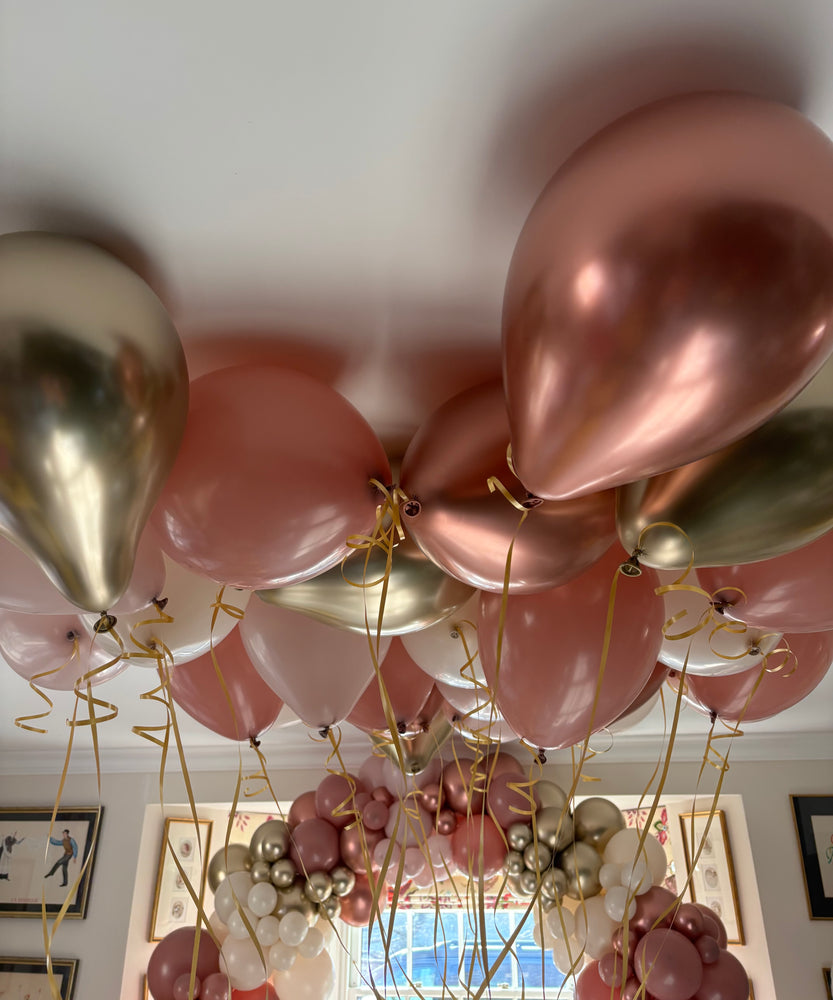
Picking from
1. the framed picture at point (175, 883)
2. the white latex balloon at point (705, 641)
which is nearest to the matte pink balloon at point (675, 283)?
the white latex balloon at point (705, 641)

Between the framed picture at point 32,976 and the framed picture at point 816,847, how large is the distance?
241 cm

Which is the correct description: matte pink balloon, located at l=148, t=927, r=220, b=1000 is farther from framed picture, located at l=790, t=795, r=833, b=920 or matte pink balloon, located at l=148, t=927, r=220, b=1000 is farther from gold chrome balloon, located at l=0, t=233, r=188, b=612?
framed picture, located at l=790, t=795, r=833, b=920

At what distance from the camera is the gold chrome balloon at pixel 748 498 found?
76 centimetres

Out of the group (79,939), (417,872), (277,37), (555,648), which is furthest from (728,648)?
(79,939)

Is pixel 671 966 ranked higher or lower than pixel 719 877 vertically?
lower

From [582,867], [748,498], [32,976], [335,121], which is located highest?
[335,121]

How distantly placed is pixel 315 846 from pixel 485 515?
149cm

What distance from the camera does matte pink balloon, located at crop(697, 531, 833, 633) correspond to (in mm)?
948

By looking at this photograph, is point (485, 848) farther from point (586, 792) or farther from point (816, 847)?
point (816, 847)

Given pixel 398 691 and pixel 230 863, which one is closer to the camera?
pixel 398 691

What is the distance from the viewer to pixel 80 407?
69 centimetres

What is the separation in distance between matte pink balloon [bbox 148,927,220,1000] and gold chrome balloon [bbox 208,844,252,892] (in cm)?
17

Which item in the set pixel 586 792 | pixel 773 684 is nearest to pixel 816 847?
pixel 586 792

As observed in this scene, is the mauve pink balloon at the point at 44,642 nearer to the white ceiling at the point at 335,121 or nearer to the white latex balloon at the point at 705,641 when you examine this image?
the white ceiling at the point at 335,121
